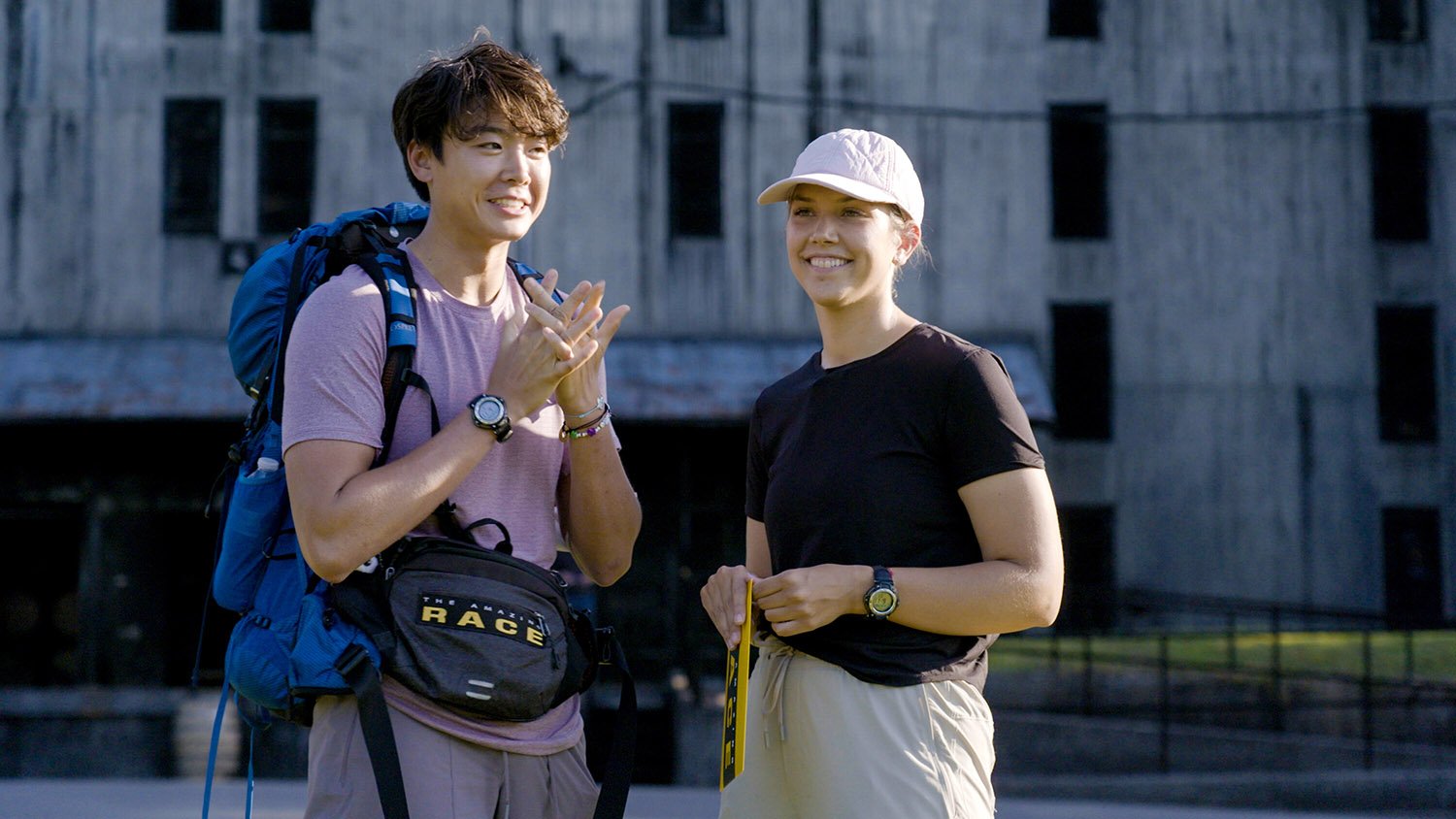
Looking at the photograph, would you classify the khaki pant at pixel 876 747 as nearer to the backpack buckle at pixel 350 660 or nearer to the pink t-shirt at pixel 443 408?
the pink t-shirt at pixel 443 408

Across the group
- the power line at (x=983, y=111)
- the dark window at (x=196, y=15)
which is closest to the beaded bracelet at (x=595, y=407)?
the power line at (x=983, y=111)

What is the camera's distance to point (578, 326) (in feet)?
8.93

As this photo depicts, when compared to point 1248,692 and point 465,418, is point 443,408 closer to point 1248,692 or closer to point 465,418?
point 465,418

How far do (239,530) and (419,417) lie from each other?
0.40m

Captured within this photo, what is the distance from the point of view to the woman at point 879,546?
8.91ft

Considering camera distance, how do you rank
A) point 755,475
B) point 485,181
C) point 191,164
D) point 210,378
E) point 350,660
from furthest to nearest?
point 191,164 → point 210,378 → point 755,475 → point 485,181 → point 350,660

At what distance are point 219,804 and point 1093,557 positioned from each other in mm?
16097

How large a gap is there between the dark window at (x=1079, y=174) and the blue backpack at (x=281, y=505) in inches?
765

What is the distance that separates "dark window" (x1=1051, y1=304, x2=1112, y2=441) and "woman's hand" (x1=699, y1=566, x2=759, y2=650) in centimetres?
1910

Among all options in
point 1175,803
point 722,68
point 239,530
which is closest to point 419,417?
point 239,530

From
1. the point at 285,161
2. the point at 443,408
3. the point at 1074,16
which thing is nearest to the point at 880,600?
the point at 443,408

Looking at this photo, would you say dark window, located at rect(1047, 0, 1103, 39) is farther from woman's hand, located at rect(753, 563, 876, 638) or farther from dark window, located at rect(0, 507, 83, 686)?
woman's hand, located at rect(753, 563, 876, 638)

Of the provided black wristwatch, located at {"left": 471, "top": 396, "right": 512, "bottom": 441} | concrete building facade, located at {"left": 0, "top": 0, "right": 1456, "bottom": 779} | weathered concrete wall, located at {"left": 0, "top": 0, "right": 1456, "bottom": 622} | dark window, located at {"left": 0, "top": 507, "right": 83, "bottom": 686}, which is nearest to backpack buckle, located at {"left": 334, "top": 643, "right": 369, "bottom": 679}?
black wristwatch, located at {"left": 471, "top": 396, "right": 512, "bottom": 441}

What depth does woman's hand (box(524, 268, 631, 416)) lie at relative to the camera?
2723 mm
